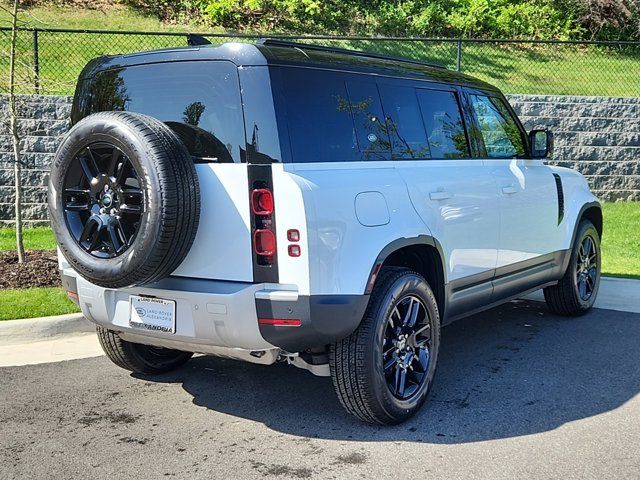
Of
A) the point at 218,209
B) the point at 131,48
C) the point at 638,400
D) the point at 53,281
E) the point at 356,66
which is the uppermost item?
the point at 131,48

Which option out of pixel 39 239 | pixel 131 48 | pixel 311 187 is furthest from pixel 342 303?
pixel 131 48

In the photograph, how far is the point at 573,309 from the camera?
21.8ft

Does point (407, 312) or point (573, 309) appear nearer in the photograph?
point (407, 312)

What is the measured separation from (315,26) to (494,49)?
14.5 ft

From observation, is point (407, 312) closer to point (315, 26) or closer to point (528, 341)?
point (528, 341)

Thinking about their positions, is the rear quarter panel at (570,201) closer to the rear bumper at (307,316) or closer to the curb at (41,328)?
the rear bumper at (307,316)

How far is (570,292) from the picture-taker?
21.5ft

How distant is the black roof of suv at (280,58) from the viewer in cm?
381

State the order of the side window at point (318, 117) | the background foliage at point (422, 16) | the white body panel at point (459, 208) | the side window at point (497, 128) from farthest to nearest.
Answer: the background foliage at point (422, 16) < the side window at point (497, 128) < the white body panel at point (459, 208) < the side window at point (318, 117)

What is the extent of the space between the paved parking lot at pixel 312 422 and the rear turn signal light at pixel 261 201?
50.5 inches

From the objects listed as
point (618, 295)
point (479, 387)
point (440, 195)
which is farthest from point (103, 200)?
point (618, 295)

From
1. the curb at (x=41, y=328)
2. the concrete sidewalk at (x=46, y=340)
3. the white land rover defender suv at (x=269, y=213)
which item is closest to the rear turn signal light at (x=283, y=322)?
the white land rover defender suv at (x=269, y=213)

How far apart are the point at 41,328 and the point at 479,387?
3417 mm

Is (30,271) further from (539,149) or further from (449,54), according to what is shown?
(449,54)
